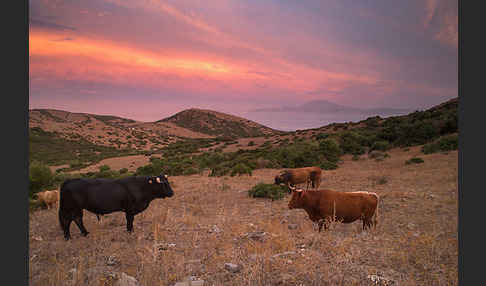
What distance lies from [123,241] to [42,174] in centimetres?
967

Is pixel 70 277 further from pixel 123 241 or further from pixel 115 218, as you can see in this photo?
pixel 115 218

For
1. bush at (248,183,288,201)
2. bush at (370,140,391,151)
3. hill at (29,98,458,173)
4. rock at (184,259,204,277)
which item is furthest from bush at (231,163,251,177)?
bush at (370,140,391,151)

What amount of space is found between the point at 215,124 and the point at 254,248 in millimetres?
121683

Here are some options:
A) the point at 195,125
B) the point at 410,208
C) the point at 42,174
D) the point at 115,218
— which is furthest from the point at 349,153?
the point at 195,125

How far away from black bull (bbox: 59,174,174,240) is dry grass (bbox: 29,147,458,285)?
592 millimetres

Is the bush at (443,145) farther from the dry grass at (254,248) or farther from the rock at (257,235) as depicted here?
the rock at (257,235)

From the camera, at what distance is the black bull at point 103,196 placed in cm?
570

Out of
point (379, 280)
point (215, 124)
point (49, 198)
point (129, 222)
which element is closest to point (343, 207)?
point (379, 280)

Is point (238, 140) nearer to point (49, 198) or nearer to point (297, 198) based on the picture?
point (49, 198)

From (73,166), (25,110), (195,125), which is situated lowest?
(73,166)

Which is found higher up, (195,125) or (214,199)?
(195,125)

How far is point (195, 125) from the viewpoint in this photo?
121000 millimetres

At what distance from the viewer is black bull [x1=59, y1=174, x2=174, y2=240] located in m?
5.70

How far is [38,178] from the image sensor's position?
1172cm
